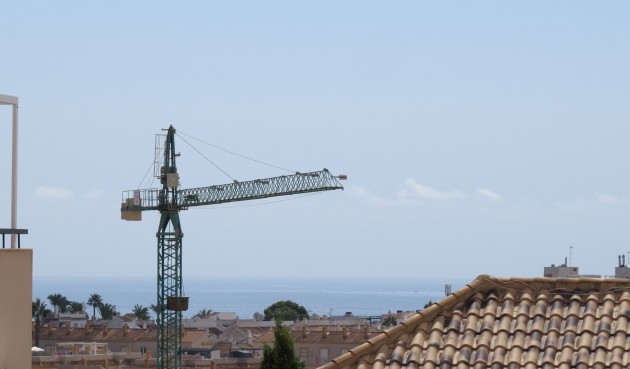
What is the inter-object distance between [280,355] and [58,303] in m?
117

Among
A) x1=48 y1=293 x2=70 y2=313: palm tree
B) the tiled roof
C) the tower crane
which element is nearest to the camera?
the tiled roof

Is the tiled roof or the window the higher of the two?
the tiled roof

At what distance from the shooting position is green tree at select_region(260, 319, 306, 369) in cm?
3117

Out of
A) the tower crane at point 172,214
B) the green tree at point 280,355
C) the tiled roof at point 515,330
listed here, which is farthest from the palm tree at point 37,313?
the tiled roof at point 515,330

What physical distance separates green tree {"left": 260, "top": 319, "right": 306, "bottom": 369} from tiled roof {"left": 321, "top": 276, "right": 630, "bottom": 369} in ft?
60.8

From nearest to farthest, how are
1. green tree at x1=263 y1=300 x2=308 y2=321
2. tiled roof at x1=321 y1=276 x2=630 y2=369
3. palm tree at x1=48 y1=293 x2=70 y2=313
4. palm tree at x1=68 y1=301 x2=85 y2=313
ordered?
1. tiled roof at x1=321 y1=276 x2=630 y2=369
2. palm tree at x1=48 y1=293 x2=70 y2=313
3. green tree at x1=263 y1=300 x2=308 y2=321
4. palm tree at x1=68 y1=301 x2=85 y2=313

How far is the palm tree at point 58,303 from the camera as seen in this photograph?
469ft

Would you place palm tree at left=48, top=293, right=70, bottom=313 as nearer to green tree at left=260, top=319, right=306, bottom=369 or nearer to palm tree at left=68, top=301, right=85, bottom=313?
palm tree at left=68, top=301, right=85, bottom=313

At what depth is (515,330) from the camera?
12219mm

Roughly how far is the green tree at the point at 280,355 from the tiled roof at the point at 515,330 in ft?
60.8

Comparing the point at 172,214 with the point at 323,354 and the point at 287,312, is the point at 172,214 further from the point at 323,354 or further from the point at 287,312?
the point at 287,312

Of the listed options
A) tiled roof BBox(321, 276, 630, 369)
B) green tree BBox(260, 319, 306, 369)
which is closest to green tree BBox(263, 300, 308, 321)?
green tree BBox(260, 319, 306, 369)

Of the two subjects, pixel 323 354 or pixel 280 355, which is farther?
pixel 323 354

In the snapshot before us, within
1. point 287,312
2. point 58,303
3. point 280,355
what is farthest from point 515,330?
point 287,312
